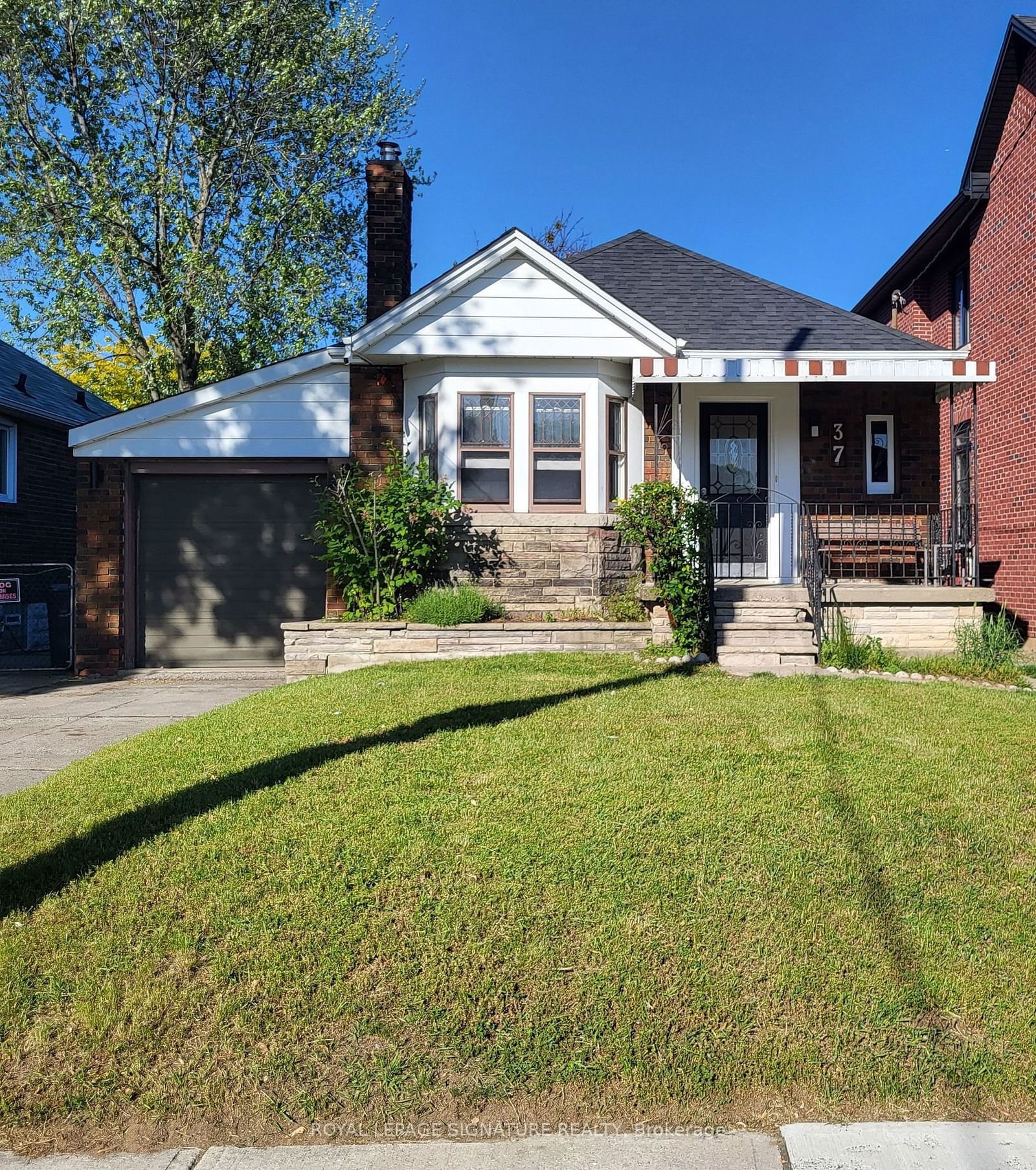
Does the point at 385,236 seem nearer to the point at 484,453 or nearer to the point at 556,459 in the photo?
the point at 484,453

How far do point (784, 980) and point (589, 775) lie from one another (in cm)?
209

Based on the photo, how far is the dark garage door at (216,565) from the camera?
12.6 metres

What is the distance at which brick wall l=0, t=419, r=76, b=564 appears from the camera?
56.2ft

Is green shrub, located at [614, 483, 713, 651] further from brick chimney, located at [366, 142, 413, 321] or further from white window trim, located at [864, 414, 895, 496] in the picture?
brick chimney, located at [366, 142, 413, 321]

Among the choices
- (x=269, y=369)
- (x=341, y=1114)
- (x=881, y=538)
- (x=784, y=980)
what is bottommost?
(x=341, y=1114)

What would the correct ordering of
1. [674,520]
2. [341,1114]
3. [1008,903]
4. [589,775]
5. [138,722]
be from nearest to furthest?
1. [341,1114]
2. [1008,903]
3. [589,775]
4. [138,722]
5. [674,520]

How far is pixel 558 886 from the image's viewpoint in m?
3.99

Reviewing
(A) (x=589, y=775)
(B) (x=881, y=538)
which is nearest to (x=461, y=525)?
(B) (x=881, y=538)

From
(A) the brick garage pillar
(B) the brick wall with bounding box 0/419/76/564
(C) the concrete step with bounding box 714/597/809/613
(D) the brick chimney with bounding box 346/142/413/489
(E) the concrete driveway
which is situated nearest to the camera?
(E) the concrete driveway

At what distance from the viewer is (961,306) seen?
14.9 meters

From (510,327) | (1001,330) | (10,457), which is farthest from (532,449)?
(10,457)

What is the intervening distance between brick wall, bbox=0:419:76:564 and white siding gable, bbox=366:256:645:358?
8652mm

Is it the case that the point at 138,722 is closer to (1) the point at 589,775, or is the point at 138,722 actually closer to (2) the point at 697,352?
(1) the point at 589,775

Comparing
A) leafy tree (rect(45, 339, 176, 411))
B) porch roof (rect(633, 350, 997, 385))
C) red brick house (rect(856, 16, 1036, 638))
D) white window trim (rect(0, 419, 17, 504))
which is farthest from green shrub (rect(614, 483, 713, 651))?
leafy tree (rect(45, 339, 176, 411))
